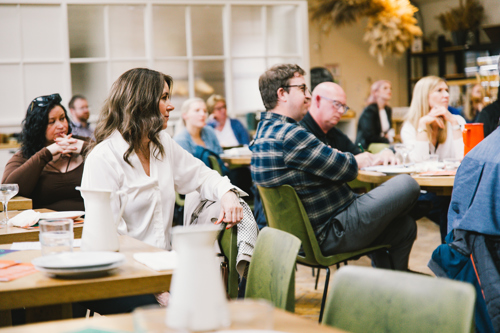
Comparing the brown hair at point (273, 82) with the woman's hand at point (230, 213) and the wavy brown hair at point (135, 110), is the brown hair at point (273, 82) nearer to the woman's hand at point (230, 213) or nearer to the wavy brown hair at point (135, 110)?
the wavy brown hair at point (135, 110)

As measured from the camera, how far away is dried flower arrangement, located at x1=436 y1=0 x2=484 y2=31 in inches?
369

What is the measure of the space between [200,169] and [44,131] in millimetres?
1252

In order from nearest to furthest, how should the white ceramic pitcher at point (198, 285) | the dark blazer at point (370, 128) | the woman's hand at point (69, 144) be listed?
the white ceramic pitcher at point (198, 285), the woman's hand at point (69, 144), the dark blazer at point (370, 128)

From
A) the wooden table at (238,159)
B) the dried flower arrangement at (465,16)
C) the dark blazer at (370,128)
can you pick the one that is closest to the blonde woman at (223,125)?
the dark blazer at (370,128)

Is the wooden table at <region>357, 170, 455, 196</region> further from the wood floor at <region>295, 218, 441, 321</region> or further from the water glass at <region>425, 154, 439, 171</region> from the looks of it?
the wood floor at <region>295, 218, 441, 321</region>

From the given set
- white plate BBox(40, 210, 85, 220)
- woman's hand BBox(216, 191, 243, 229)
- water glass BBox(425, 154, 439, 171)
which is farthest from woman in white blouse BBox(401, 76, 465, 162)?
white plate BBox(40, 210, 85, 220)

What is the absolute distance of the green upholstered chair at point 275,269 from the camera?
1282mm

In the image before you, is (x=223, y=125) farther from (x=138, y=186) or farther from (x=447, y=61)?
(x=447, y=61)

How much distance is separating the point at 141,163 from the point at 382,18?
7.69 m

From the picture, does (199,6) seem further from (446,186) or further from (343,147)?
(446,186)

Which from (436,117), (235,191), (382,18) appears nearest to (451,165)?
(436,117)

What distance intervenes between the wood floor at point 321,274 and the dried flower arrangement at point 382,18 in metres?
4.25

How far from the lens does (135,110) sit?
2123 millimetres

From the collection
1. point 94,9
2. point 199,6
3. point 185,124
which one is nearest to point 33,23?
point 94,9
